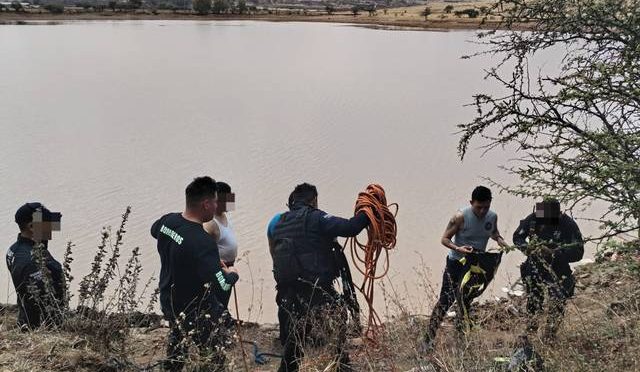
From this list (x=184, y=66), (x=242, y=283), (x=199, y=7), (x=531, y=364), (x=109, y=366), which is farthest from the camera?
(x=199, y=7)

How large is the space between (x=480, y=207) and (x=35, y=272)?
3169 millimetres

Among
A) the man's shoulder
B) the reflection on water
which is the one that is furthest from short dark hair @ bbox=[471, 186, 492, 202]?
the man's shoulder

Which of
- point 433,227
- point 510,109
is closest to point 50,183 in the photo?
point 433,227

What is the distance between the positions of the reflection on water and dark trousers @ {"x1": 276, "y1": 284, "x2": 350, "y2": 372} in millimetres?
1746

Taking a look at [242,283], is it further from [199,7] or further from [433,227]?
[199,7]

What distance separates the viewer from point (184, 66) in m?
26.7

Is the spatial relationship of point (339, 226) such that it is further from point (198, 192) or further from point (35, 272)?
point (35, 272)

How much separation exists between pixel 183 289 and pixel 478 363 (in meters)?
1.68

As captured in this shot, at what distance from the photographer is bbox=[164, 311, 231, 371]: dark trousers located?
325 cm

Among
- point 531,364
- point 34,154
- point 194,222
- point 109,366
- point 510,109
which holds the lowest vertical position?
point 34,154

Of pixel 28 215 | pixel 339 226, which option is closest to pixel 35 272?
pixel 28 215

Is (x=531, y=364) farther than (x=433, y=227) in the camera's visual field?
No

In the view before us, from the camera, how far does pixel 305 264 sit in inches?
154

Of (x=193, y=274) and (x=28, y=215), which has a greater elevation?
(x=28, y=215)
